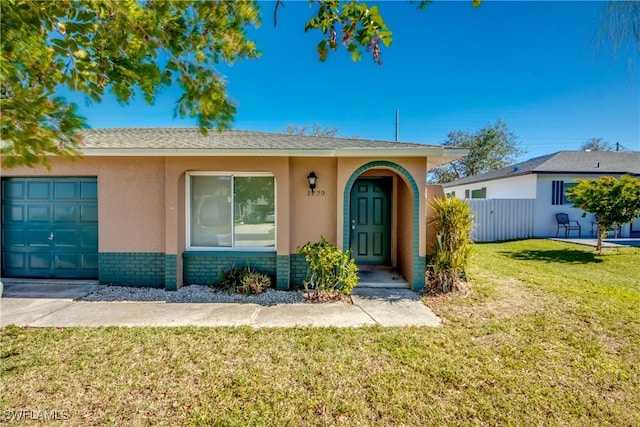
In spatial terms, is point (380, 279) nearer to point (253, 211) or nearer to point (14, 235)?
point (253, 211)

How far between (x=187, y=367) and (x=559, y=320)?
590 cm

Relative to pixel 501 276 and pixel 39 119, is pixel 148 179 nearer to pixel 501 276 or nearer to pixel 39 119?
pixel 39 119

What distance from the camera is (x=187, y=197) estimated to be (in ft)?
21.7

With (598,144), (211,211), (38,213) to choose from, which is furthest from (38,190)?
(598,144)

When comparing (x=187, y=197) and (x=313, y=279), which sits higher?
(x=187, y=197)

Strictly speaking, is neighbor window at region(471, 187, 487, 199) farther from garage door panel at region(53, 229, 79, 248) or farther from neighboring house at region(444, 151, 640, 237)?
garage door panel at region(53, 229, 79, 248)

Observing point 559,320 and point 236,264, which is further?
point 236,264

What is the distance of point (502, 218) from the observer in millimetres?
14531

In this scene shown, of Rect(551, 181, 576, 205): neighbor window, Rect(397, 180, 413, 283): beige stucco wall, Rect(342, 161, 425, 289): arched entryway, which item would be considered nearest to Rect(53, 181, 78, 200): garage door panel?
Rect(342, 161, 425, 289): arched entryway

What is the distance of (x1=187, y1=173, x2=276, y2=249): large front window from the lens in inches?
265

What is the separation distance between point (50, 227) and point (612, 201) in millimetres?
17614

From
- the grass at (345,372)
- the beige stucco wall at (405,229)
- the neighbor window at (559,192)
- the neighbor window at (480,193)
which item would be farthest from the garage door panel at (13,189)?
the neighbor window at (480,193)

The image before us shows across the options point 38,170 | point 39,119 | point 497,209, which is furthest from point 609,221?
point 38,170

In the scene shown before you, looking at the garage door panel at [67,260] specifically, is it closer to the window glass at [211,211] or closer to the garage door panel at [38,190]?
the garage door panel at [38,190]
